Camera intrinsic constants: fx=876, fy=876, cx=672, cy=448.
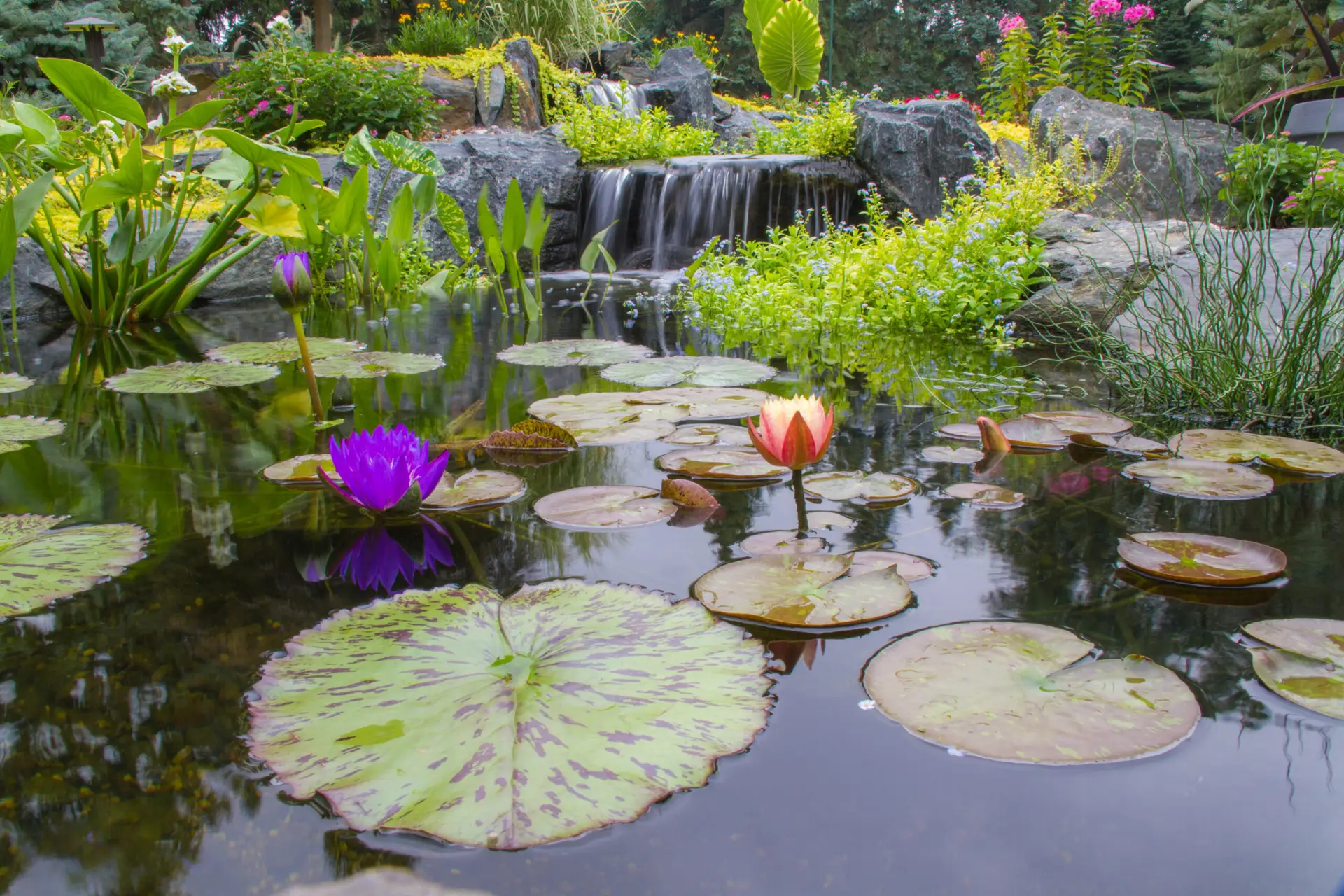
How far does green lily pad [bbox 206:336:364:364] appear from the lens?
287 cm

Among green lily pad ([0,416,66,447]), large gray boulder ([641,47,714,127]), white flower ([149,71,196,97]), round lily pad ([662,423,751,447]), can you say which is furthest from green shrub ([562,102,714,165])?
round lily pad ([662,423,751,447])

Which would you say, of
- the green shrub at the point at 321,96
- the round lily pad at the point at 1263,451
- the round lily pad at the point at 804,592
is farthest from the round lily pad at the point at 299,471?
the green shrub at the point at 321,96

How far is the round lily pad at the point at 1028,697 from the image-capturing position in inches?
32.7

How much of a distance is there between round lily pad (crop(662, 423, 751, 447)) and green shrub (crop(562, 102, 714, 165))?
19.3ft

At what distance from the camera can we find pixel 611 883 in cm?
69

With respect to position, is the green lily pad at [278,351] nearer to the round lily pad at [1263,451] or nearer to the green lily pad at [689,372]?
the green lily pad at [689,372]

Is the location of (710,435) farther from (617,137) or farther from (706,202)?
(617,137)

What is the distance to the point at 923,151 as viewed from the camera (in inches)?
246

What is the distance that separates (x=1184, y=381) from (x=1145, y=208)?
4.71 meters

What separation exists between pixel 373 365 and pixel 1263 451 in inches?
92.2

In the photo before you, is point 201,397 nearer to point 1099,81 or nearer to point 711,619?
point 711,619

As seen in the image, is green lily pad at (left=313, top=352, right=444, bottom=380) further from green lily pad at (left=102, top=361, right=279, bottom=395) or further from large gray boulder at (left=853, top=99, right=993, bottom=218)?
large gray boulder at (left=853, top=99, right=993, bottom=218)

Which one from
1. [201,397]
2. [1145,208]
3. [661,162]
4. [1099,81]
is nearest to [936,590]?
[201,397]

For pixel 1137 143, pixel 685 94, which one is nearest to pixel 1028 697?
pixel 1137 143
